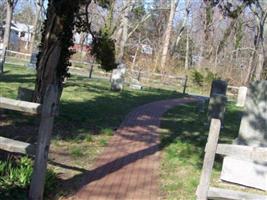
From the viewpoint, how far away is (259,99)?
853 centimetres

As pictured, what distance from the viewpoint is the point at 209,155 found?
4930 mm

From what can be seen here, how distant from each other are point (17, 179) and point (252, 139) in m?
4.03

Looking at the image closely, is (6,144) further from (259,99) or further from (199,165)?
(259,99)

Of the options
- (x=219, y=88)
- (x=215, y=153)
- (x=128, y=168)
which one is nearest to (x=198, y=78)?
(x=219, y=88)

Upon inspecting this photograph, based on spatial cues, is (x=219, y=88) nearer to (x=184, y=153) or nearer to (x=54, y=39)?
(x=184, y=153)

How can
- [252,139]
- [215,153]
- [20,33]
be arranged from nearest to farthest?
[215,153] < [252,139] < [20,33]

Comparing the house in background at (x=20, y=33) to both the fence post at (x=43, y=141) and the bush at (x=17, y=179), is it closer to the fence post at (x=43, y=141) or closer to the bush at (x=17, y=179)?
the bush at (x=17, y=179)

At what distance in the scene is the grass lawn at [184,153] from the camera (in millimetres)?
7293

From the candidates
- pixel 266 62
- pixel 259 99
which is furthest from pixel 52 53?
pixel 266 62

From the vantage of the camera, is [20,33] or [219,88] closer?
[219,88]

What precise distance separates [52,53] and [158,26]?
53.7 metres

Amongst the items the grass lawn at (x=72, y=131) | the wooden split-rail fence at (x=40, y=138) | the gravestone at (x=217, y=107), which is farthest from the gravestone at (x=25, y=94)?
the gravestone at (x=217, y=107)

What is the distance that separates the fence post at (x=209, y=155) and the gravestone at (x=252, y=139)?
8.77ft

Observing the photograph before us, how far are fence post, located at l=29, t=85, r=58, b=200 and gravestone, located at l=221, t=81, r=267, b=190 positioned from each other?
308 centimetres
